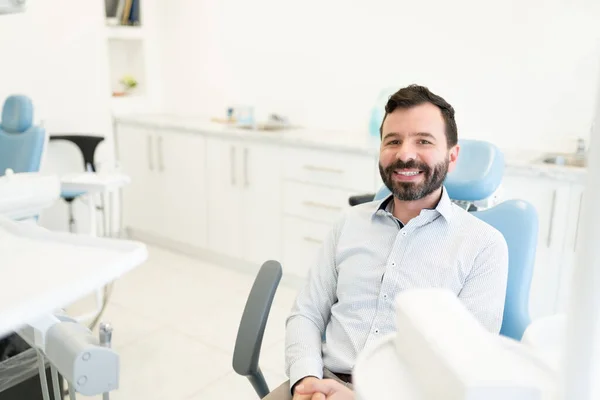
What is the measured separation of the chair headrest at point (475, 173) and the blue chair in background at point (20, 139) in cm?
219

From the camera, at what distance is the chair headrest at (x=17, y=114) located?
2.94m

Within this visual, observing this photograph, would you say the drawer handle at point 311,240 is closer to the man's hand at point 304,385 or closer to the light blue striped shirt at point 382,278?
the light blue striped shirt at point 382,278

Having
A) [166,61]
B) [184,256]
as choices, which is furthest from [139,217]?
[166,61]

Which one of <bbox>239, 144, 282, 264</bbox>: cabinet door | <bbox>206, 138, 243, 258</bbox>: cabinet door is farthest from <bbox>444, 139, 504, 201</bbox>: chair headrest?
<bbox>206, 138, 243, 258</bbox>: cabinet door

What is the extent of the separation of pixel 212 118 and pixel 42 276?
3.08 meters

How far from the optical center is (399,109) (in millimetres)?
1421

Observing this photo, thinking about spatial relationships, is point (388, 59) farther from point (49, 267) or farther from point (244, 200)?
point (49, 267)

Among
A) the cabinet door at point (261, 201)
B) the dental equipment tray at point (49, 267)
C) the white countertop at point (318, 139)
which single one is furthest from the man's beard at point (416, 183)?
the cabinet door at point (261, 201)

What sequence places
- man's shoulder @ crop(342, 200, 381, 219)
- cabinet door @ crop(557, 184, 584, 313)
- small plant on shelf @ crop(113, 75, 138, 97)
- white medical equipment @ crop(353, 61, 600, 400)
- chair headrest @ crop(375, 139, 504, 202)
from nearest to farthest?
white medical equipment @ crop(353, 61, 600, 400) < man's shoulder @ crop(342, 200, 381, 219) < chair headrest @ crop(375, 139, 504, 202) < cabinet door @ crop(557, 184, 584, 313) < small plant on shelf @ crop(113, 75, 138, 97)

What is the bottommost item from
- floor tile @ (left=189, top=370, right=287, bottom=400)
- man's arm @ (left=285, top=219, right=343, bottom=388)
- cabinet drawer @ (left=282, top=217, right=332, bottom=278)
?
floor tile @ (left=189, top=370, right=287, bottom=400)

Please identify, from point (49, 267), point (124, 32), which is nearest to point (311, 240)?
point (124, 32)

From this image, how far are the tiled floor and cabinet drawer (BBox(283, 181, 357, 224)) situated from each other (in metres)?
0.51

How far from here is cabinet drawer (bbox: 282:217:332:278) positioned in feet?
10.4

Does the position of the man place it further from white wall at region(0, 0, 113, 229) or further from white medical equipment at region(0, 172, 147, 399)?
white wall at region(0, 0, 113, 229)
